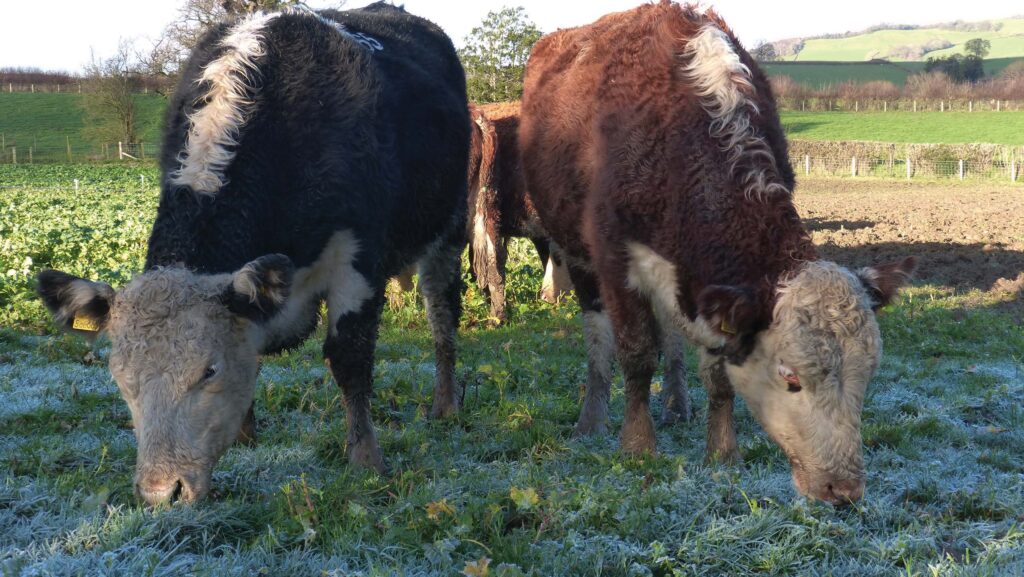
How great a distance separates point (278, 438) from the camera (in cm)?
550

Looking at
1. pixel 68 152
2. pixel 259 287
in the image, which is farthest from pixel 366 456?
pixel 68 152

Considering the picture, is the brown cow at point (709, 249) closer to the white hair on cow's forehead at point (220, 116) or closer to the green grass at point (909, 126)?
the white hair on cow's forehead at point (220, 116)

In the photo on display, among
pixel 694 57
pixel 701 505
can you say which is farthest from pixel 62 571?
pixel 694 57

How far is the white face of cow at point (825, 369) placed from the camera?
163 inches

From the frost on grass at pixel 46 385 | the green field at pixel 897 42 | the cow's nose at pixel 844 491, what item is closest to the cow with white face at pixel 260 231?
the frost on grass at pixel 46 385

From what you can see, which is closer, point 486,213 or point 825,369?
point 825,369

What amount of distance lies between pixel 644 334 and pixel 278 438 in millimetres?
2376

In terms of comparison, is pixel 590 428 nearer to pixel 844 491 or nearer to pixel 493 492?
pixel 493 492

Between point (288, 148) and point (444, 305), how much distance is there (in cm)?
256

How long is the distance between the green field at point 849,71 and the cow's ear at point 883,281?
81.0 metres

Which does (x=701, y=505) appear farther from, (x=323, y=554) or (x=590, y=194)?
(x=590, y=194)

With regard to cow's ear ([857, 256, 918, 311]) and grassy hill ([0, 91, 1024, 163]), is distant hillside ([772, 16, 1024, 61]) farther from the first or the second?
cow's ear ([857, 256, 918, 311])

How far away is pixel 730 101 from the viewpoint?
504cm

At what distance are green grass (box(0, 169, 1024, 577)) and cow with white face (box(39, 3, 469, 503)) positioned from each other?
380 mm
